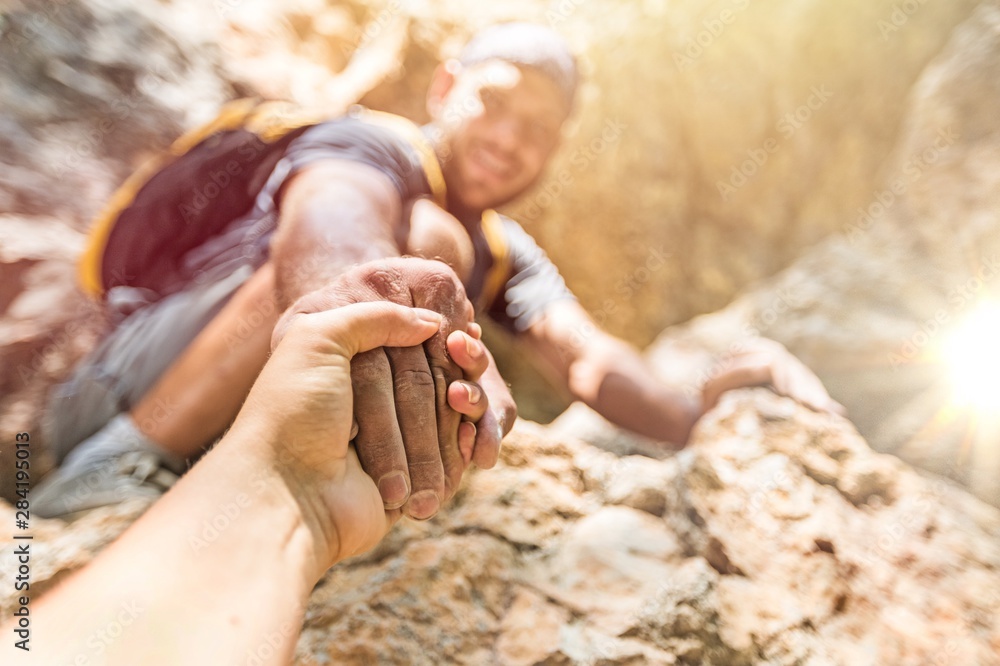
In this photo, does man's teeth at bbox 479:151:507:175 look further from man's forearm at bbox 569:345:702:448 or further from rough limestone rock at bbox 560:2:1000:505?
rough limestone rock at bbox 560:2:1000:505

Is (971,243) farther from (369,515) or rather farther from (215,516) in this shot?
(215,516)

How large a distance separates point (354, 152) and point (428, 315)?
0.48m

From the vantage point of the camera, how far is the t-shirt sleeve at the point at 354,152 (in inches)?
37.2

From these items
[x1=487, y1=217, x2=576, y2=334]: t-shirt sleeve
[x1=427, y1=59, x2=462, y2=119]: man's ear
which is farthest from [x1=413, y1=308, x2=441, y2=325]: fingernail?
[x1=427, y1=59, x2=462, y2=119]: man's ear

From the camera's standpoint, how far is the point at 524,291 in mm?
1411

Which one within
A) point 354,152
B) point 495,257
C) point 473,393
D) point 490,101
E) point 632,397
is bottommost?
point 632,397

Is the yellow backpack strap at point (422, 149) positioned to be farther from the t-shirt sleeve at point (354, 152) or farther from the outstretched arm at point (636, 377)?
the outstretched arm at point (636, 377)

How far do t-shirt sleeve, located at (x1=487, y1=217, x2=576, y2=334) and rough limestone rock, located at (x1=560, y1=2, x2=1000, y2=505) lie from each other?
29 cm

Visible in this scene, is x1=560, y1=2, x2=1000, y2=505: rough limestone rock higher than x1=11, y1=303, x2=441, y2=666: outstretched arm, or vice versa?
x1=560, y1=2, x2=1000, y2=505: rough limestone rock

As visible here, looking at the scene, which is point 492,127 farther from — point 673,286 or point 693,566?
point 693,566

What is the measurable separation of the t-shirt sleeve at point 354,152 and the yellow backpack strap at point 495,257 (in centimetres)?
32

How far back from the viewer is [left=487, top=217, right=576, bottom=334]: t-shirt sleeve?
1.40m

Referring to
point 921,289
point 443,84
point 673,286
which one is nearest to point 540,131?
point 443,84

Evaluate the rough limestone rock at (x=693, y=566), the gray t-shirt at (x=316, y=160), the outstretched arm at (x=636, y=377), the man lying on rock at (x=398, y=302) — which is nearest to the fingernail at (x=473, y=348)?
the man lying on rock at (x=398, y=302)
